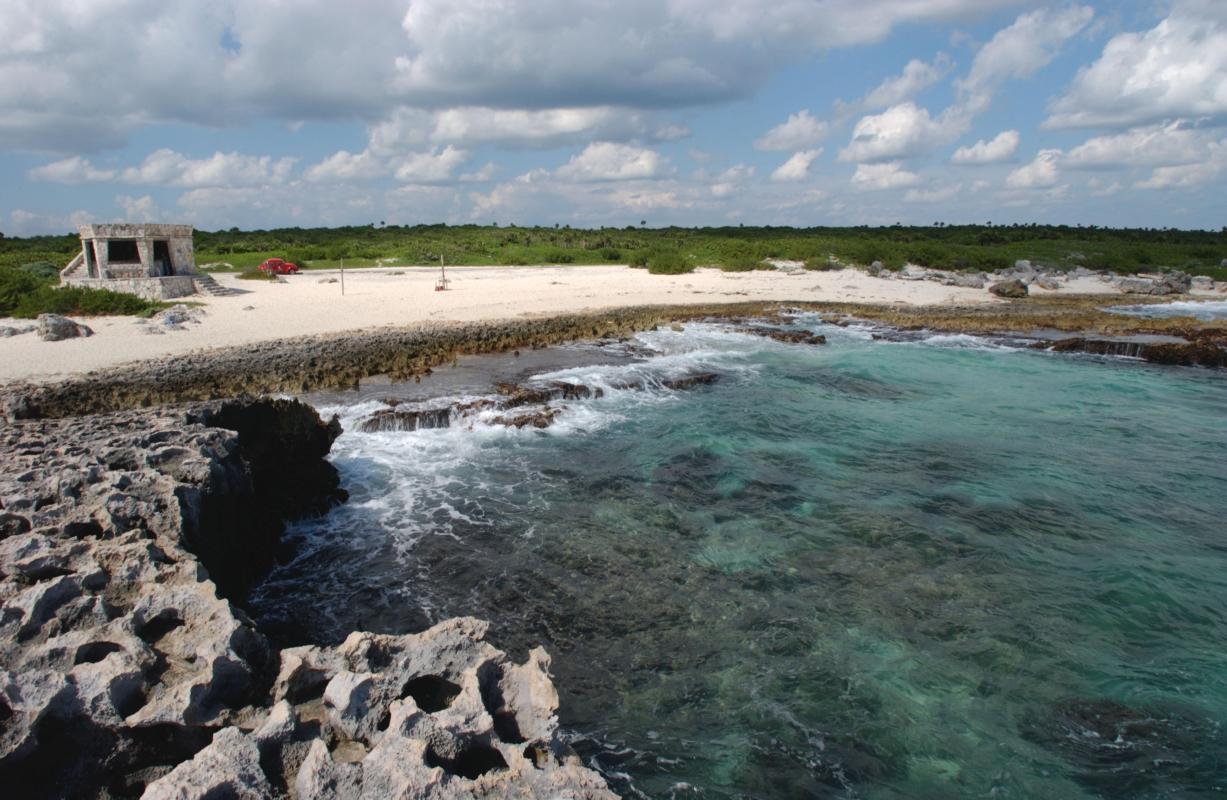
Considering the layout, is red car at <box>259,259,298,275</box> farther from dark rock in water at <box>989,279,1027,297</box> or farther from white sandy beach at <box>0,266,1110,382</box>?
dark rock in water at <box>989,279,1027,297</box>

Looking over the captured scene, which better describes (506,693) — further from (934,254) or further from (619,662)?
(934,254)

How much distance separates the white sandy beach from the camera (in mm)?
18234

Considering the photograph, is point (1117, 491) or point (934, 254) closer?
point (1117, 491)

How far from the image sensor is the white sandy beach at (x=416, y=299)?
18234 millimetres

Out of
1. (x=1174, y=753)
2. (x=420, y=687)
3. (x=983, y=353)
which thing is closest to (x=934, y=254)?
(x=983, y=353)

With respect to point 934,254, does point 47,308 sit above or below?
below

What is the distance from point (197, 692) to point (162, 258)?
3100 cm

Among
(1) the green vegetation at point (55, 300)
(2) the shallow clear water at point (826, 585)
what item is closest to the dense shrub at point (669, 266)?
(1) the green vegetation at point (55, 300)

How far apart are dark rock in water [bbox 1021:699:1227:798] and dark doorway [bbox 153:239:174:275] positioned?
1255 inches

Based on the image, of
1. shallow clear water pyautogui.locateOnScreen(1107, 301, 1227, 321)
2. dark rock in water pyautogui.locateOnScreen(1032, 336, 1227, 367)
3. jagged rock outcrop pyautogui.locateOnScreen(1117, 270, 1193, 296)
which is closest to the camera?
dark rock in water pyautogui.locateOnScreen(1032, 336, 1227, 367)

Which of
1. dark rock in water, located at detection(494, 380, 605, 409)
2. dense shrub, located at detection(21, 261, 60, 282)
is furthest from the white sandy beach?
dark rock in water, located at detection(494, 380, 605, 409)

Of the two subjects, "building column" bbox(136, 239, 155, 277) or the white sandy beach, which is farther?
"building column" bbox(136, 239, 155, 277)

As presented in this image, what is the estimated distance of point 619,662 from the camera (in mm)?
Answer: 6609

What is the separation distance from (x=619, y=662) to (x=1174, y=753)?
4600 mm
